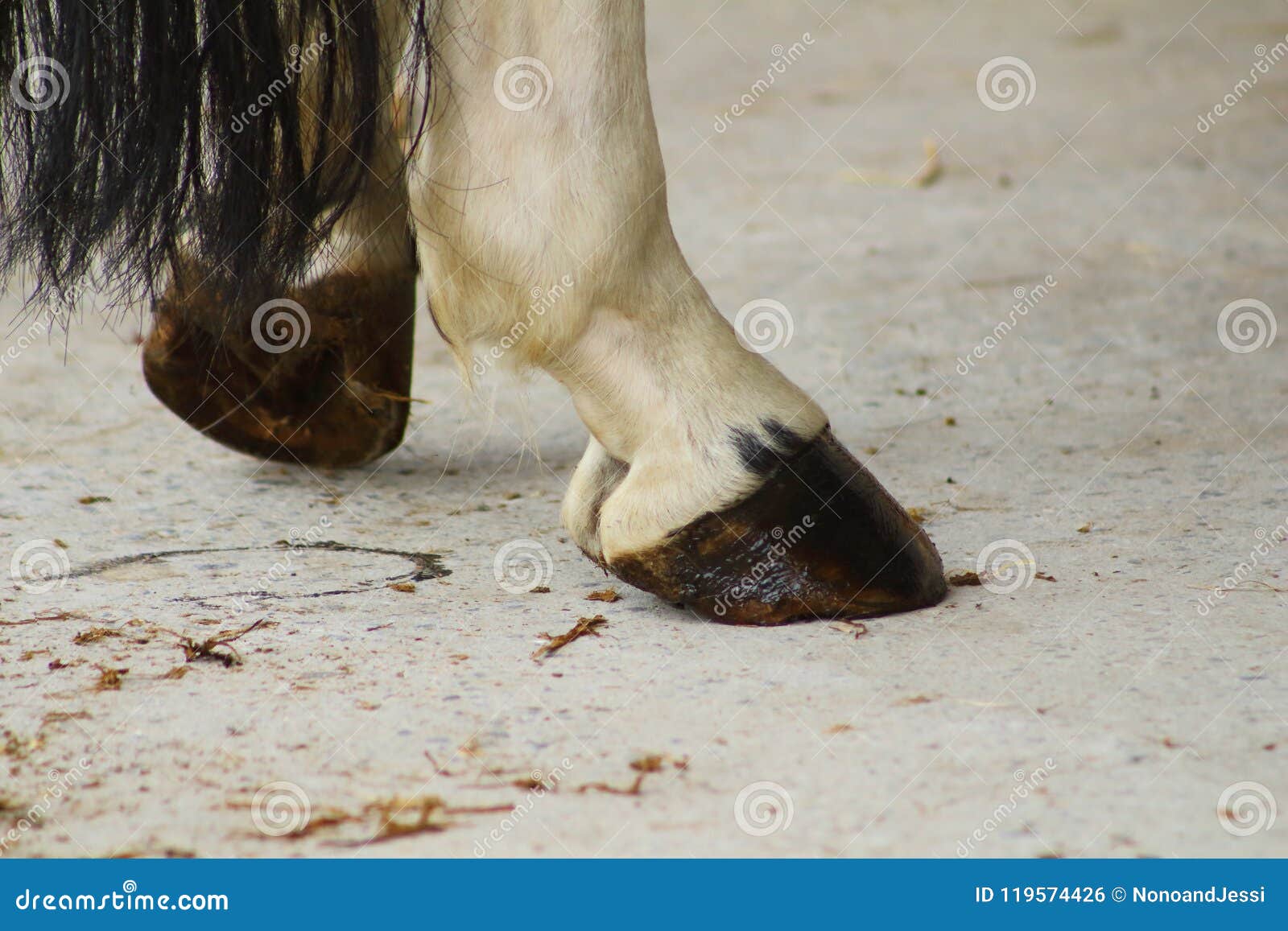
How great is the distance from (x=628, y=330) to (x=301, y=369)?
2.24ft

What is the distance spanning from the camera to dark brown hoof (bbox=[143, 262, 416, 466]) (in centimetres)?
191

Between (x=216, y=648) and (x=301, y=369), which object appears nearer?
(x=216, y=648)

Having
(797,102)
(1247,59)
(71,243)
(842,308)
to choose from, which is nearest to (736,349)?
(71,243)

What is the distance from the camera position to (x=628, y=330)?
4.83 feet

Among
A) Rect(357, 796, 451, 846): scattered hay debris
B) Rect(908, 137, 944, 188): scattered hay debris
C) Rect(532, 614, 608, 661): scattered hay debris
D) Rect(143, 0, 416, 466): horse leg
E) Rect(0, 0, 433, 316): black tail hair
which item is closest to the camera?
Rect(357, 796, 451, 846): scattered hay debris

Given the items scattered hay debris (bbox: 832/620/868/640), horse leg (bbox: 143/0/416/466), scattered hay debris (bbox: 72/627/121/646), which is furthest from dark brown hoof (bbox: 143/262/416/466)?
scattered hay debris (bbox: 832/620/868/640)

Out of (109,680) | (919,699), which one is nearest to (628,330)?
(919,699)

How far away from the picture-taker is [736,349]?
1524 mm

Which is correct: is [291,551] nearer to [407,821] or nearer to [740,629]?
[740,629]

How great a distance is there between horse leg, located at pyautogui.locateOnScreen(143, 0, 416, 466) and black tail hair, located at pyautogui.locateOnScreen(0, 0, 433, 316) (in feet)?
0.77

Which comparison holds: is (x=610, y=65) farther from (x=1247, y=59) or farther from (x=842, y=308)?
(x=1247, y=59)

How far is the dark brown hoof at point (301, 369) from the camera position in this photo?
191 cm

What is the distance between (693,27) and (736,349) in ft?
19.5

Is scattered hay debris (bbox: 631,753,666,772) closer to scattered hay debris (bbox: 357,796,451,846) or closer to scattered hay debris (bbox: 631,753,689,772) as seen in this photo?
scattered hay debris (bbox: 631,753,689,772)
